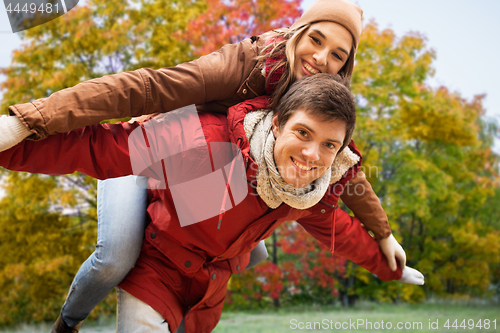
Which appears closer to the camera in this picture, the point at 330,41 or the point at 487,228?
the point at 330,41

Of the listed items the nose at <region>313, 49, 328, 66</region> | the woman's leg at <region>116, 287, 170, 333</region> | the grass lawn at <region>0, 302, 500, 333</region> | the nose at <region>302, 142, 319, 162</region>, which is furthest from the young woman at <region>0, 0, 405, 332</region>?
the grass lawn at <region>0, 302, 500, 333</region>

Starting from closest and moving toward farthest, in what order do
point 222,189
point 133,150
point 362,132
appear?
point 133,150, point 222,189, point 362,132

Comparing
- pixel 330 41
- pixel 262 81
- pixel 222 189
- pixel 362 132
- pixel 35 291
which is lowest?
pixel 35 291

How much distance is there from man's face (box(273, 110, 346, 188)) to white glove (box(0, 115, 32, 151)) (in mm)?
965

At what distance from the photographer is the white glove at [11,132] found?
137 cm

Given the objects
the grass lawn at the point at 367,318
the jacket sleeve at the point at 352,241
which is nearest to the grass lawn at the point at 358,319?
the grass lawn at the point at 367,318

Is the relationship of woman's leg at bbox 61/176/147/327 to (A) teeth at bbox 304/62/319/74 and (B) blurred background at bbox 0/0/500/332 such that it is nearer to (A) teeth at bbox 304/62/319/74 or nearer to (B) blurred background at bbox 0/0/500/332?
(A) teeth at bbox 304/62/319/74

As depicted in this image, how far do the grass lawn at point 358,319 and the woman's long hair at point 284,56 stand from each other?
3.44 meters

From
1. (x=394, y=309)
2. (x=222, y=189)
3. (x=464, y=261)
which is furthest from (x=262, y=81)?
(x=464, y=261)

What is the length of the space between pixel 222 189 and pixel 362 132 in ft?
15.8

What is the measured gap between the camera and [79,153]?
159 centimetres

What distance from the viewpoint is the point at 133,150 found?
5.57ft

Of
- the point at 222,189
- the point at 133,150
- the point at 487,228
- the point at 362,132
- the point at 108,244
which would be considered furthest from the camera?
the point at 487,228

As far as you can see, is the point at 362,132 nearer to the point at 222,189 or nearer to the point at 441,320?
the point at 441,320
